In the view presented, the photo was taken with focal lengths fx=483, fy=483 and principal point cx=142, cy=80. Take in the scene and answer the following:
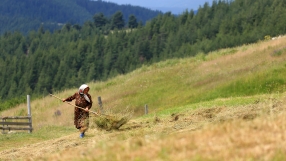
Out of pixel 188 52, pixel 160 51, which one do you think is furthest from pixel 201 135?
pixel 160 51

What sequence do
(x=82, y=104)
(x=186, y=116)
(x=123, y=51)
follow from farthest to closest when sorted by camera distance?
1. (x=123, y=51)
2. (x=186, y=116)
3. (x=82, y=104)

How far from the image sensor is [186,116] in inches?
599

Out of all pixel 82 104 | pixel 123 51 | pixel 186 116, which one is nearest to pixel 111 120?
pixel 82 104

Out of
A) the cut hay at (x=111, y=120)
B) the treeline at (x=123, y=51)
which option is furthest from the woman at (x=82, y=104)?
the treeline at (x=123, y=51)

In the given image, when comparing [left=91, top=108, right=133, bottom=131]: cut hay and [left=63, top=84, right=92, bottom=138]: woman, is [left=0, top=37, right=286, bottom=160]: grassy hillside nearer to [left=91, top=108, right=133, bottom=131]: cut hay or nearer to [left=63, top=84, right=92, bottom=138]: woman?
[left=91, top=108, right=133, bottom=131]: cut hay

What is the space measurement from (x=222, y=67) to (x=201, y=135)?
90.1 feet

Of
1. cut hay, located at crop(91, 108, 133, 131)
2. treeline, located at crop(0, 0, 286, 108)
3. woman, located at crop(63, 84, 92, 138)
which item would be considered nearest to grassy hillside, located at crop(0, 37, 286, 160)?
cut hay, located at crop(91, 108, 133, 131)

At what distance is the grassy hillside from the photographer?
658 centimetres

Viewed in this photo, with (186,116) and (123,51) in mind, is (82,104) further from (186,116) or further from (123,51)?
(123,51)

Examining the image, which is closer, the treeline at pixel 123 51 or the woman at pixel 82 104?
the woman at pixel 82 104

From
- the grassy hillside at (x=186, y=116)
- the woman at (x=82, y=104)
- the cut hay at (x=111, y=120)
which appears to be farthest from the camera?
the woman at (x=82, y=104)

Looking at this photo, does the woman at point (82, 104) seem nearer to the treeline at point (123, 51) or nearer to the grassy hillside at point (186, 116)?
the grassy hillside at point (186, 116)

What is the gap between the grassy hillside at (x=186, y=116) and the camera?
6582 mm

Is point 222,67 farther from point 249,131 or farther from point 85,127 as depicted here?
point 249,131
